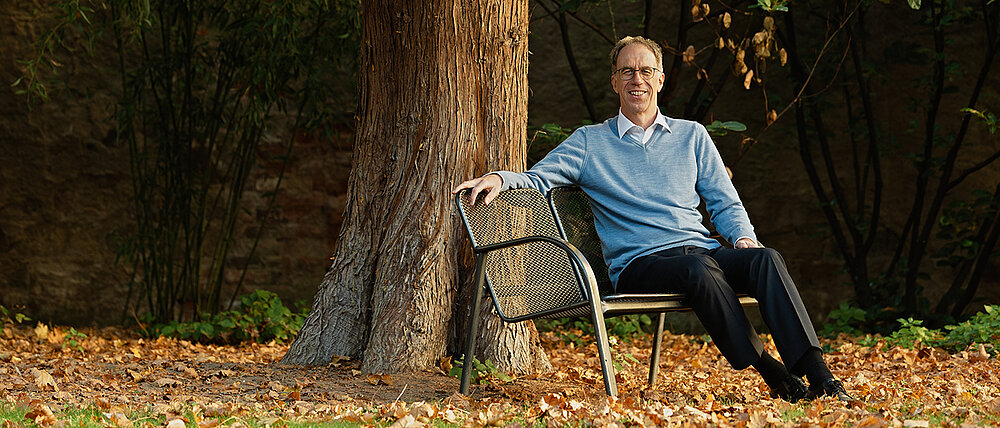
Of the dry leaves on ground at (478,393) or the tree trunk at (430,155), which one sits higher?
the tree trunk at (430,155)

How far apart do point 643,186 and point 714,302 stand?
0.54 metres

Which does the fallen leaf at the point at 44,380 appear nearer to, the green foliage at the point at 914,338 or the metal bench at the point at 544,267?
the metal bench at the point at 544,267

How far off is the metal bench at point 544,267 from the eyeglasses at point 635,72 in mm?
445

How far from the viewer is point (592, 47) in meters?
6.57

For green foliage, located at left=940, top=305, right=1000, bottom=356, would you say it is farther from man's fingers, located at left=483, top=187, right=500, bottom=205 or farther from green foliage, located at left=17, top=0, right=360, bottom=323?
green foliage, located at left=17, top=0, right=360, bottom=323

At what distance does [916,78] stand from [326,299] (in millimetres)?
4583

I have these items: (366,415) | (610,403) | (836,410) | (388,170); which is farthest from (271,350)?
(836,410)

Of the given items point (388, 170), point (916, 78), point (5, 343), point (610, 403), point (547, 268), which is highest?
point (916, 78)

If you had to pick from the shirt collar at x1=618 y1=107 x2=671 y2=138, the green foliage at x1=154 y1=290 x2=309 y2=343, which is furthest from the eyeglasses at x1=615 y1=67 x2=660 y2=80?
the green foliage at x1=154 y1=290 x2=309 y2=343

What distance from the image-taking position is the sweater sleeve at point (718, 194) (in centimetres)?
312

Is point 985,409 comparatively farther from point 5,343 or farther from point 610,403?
point 5,343

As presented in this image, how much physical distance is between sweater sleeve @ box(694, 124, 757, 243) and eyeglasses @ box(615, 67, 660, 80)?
28 centimetres

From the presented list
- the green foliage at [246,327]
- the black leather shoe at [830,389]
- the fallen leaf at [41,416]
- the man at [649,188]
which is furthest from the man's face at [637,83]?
the green foliage at [246,327]

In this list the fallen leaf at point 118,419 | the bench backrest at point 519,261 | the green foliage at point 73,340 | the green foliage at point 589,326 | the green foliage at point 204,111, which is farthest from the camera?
the green foliage at point 204,111
